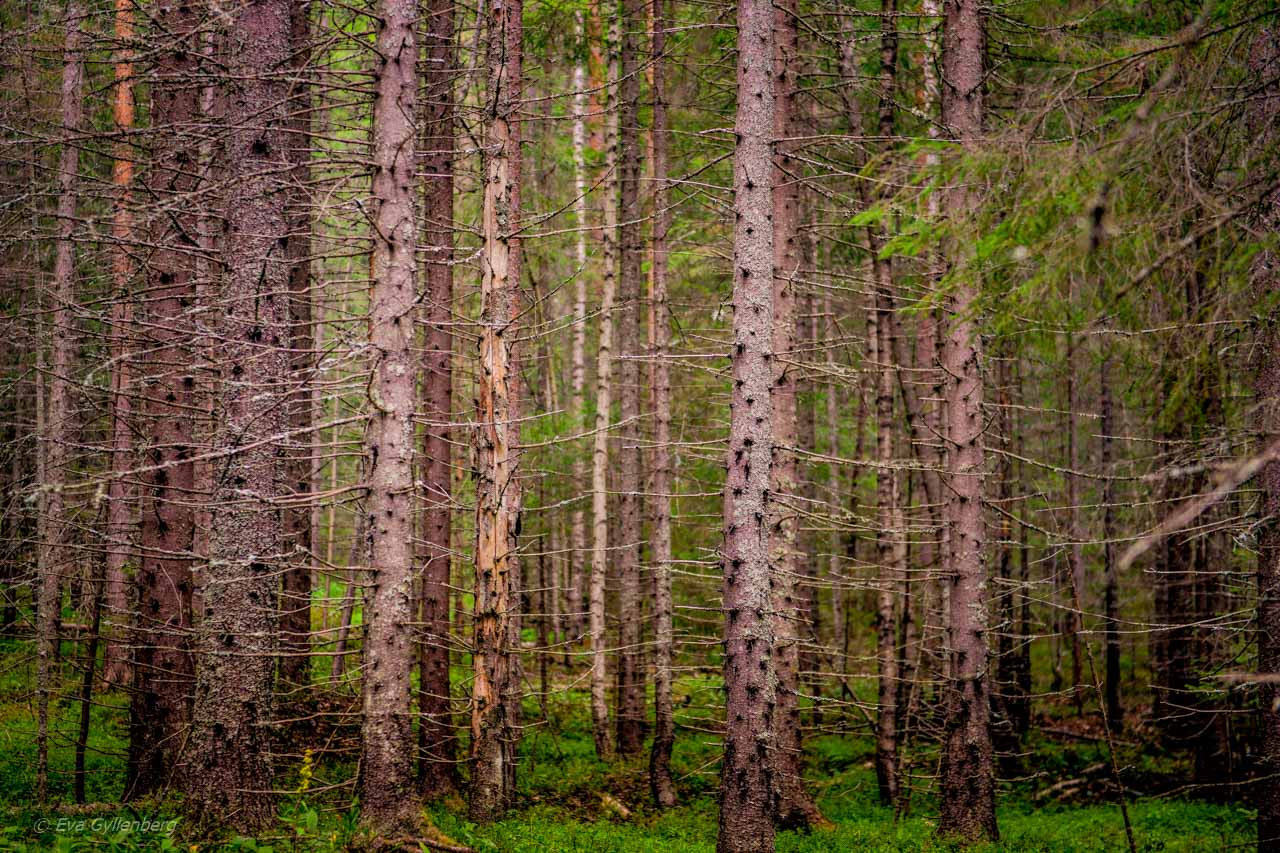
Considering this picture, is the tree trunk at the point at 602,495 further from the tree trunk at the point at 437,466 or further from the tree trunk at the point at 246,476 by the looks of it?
the tree trunk at the point at 246,476

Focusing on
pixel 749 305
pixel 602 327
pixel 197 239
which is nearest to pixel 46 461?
pixel 197 239

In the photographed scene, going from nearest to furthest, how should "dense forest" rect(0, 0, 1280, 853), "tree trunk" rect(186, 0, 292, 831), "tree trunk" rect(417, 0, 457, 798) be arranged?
"dense forest" rect(0, 0, 1280, 853) → "tree trunk" rect(186, 0, 292, 831) → "tree trunk" rect(417, 0, 457, 798)

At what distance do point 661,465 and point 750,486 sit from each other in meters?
5.25

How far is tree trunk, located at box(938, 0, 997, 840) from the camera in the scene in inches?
351

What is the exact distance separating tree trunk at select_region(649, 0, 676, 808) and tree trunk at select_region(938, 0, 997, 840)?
3.49 metres

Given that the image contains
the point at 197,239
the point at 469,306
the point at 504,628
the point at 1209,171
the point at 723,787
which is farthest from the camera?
the point at 469,306

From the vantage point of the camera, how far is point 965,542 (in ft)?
30.1

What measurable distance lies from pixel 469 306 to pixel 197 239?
39.8 feet

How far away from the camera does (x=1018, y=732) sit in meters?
15.8

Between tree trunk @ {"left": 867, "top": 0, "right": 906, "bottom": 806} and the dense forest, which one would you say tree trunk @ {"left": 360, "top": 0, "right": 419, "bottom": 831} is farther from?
tree trunk @ {"left": 867, "top": 0, "right": 906, "bottom": 806}

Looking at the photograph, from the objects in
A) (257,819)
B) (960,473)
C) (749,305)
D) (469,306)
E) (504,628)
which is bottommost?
(257,819)

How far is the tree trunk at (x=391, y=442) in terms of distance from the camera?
6.49 metres

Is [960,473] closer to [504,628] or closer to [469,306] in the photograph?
[504,628]

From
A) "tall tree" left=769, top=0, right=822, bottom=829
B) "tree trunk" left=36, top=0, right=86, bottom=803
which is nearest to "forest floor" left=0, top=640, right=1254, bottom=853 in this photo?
"tree trunk" left=36, top=0, right=86, bottom=803
